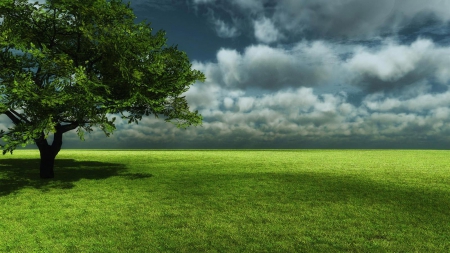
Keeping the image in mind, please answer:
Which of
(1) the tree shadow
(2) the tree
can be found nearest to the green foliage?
(2) the tree

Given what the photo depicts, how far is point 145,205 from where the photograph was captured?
1667 centimetres

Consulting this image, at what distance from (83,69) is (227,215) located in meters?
13.7

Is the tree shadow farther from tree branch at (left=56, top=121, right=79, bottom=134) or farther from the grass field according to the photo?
tree branch at (left=56, top=121, right=79, bottom=134)

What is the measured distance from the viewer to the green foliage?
65.6 ft

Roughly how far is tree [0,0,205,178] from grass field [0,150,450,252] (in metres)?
4.77

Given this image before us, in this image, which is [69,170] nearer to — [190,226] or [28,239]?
[28,239]

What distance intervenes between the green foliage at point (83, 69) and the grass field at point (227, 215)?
16.4ft

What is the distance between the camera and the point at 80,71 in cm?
2009

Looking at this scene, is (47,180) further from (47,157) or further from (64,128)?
(64,128)

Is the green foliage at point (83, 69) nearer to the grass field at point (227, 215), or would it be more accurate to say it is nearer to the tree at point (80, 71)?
the tree at point (80, 71)

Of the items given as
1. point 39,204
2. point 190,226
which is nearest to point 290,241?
point 190,226

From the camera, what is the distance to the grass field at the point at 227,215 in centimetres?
1089

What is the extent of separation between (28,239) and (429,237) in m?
14.6

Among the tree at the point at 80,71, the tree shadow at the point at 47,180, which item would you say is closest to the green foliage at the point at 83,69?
the tree at the point at 80,71
